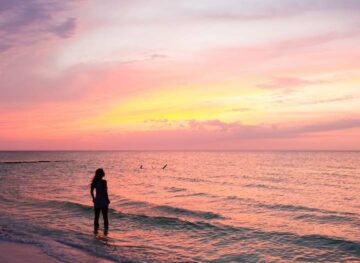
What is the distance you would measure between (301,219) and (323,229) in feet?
8.86

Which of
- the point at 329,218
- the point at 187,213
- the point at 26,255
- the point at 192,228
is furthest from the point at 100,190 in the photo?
the point at 329,218

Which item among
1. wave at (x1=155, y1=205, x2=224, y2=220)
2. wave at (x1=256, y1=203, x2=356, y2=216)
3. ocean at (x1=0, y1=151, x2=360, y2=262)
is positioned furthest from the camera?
wave at (x1=256, y1=203, x2=356, y2=216)

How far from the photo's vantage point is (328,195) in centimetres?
3173

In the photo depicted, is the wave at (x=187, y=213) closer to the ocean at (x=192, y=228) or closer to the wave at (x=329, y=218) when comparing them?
the ocean at (x=192, y=228)

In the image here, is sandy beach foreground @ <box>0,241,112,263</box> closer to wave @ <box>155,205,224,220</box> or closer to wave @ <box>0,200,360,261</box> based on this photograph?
wave @ <box>0,200,360,261</box>

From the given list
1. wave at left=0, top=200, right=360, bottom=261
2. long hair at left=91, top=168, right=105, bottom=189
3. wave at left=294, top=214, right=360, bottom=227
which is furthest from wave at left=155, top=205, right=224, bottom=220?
long hair at left=91, top=168, right=105, bottom=189

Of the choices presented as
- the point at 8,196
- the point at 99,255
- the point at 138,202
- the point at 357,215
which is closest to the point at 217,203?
the point at 138,202

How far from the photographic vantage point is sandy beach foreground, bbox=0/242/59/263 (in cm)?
1048

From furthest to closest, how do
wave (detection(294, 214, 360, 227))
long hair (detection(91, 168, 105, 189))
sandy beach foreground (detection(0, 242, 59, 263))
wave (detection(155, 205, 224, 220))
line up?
1. wave (detection(155, 205, 224, 220))
2. wave (detection(294, 214, 360, 227))
3. long hair (detection(91, 168, 105, 189))
4. sandy beach foreground (detection(0, 242, 59, 263))

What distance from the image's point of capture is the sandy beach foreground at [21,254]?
1048 cm

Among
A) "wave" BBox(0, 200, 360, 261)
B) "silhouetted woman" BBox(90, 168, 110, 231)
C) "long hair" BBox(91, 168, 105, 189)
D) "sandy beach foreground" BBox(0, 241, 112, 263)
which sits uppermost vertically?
"long hair" BBox(91, 168, 105, 189)

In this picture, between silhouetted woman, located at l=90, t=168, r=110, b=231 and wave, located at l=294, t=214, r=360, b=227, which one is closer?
silhouetted woman, located at l=90, t=168, r=110, b=231

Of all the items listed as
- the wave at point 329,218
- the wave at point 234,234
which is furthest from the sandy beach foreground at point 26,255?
the wave at point 329,218

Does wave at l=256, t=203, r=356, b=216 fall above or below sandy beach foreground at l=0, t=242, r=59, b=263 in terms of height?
below
